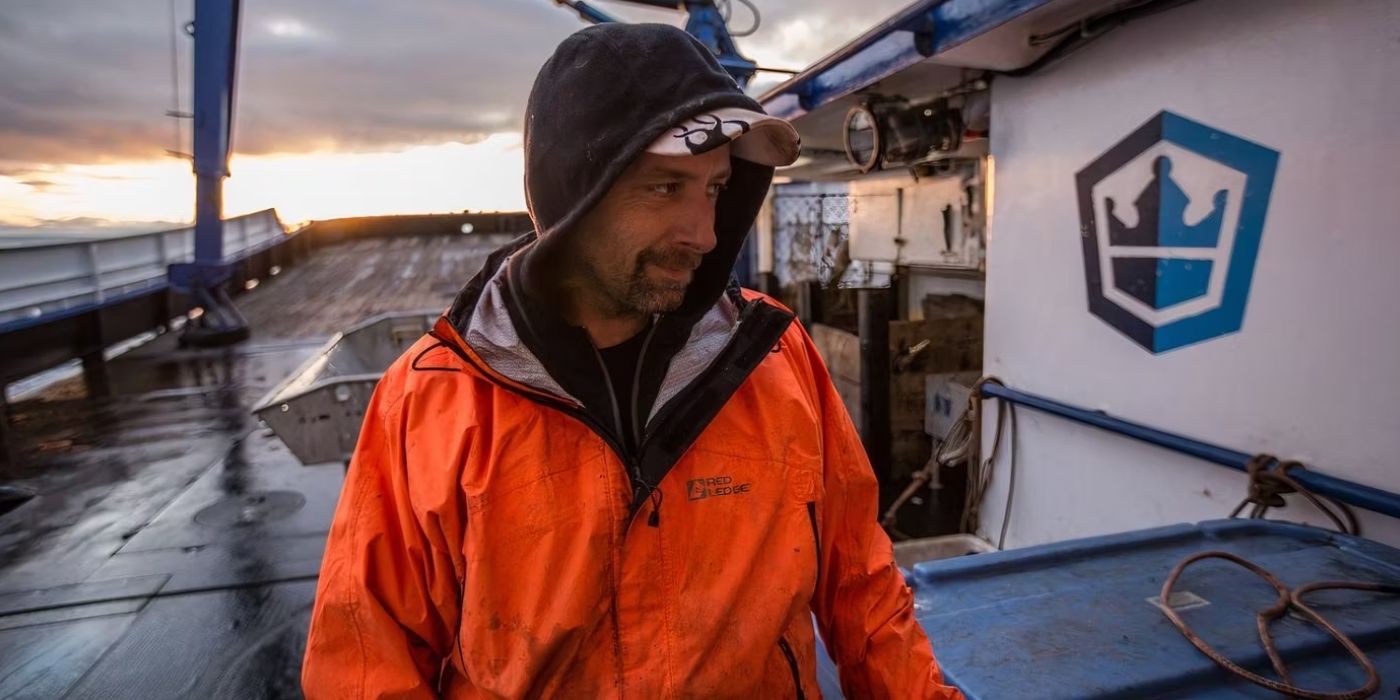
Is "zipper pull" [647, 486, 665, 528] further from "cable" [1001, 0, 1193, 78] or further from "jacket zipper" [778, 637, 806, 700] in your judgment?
"cable" [1001, 0, 1193, 78]

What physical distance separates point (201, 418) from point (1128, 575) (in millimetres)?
8232

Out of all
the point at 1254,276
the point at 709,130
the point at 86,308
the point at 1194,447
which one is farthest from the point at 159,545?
the point at 86,308

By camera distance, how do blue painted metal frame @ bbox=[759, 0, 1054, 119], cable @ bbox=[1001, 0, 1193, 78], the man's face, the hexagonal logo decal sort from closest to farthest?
the man's face < the hexagonal logo decal < cable @ bbox=[1001, 0, 1193, 78] < blue painted metal frame @ bbox=[759, 0, 1054, 119]

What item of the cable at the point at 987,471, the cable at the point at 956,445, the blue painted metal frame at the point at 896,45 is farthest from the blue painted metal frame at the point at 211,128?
the cable at the point at 987,471

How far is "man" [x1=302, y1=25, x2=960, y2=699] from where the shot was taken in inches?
45.4

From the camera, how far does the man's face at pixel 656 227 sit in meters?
1.26

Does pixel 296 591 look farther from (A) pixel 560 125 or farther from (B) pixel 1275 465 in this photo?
(B) pixel 1275 465

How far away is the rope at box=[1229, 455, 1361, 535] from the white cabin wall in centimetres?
5

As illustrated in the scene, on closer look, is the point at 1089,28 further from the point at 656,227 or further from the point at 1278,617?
the point at 656,227

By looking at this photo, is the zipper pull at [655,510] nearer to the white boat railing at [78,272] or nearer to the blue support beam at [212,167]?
the white boat railing at [78,272]

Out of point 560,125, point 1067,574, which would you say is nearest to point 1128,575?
point 1067,574

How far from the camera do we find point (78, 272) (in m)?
10.1

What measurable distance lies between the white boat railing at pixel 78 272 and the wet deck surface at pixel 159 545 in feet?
4.16

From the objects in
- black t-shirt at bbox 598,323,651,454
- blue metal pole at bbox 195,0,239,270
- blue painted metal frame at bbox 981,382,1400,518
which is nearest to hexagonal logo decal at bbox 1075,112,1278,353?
blue painted metal frame at bbox 981,382,1400,518
